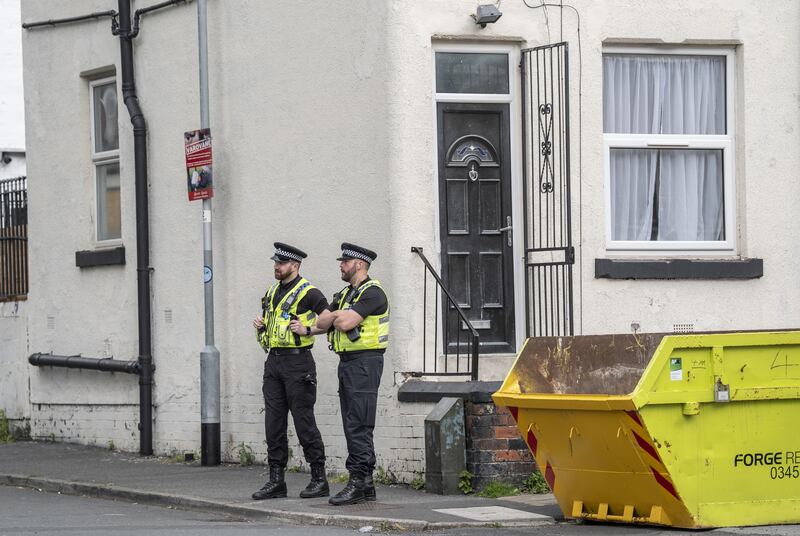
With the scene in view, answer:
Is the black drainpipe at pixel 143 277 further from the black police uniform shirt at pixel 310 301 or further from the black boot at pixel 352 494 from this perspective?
the black boot at pixel 352 494

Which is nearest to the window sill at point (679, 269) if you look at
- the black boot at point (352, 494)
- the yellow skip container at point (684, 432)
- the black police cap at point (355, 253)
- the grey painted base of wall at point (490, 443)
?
the grey painted base of wall at point (490, 443)

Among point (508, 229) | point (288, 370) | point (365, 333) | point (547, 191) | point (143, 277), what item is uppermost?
point (547, 191)

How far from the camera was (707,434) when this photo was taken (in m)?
8.77

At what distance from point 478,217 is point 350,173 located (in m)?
1.11

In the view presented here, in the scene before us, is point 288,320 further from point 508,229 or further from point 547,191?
point 547,191

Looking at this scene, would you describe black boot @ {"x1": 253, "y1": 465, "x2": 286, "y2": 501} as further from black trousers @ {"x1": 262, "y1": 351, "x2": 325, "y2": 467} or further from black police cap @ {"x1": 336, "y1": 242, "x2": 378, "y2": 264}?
black police cap @ {"x1": 336, "y1": 242, "x2": 378, "y2": 264}

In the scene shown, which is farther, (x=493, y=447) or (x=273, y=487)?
(x=493, y=447)

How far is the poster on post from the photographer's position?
12820 millimetres

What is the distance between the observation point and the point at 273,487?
1055 cm

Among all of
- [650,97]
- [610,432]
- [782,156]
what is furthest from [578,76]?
[610,432]

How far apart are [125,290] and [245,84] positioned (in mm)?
2655

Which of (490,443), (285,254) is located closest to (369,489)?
(490,443)

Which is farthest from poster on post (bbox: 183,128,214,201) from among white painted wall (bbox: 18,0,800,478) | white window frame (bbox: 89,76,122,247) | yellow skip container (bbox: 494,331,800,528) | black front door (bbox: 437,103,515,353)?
yellow skip container (bbox: 494,331,800,528)

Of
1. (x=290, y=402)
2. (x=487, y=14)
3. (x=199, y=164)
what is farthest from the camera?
(x=199, y=164)
